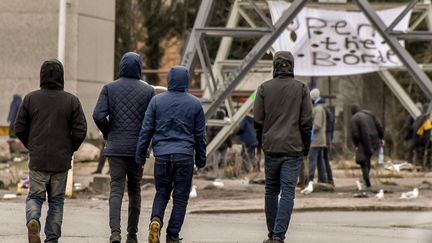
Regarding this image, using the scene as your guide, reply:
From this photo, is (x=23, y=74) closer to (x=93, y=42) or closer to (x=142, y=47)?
(x=93, y=42)

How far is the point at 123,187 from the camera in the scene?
12.8 metres

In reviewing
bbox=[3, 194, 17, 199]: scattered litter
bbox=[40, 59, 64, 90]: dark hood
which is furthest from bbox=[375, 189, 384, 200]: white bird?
bbox=[40, 59, 64, 90]: dark hood

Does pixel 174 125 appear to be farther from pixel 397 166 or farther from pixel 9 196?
pixel 397 166

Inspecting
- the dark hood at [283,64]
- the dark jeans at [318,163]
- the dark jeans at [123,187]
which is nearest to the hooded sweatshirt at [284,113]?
the dark hood at [283,64]

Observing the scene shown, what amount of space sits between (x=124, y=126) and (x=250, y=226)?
12.7 ft

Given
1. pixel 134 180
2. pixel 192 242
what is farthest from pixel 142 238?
pixel 134 180

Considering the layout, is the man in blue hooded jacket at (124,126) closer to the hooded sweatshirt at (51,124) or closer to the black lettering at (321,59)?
the hooded sweatshirt at (51,124)

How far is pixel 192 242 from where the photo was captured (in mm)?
13938

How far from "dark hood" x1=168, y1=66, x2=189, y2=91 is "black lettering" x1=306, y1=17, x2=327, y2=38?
469 inches

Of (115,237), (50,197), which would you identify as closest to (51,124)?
(50,197)

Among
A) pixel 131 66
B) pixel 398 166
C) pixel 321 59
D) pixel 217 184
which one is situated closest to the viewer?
pixel 131 66

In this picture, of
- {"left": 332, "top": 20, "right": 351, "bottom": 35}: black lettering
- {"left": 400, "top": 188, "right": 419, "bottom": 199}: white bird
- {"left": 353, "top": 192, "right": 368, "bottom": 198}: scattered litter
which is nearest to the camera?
{"left": 400, "top": 188, "right": 419, "bottom": 199}: white bird

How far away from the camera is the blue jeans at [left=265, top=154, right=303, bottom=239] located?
12.8 metres

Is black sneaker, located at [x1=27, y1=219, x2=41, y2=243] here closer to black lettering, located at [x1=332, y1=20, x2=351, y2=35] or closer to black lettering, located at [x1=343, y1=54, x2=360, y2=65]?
black lettering, located at [x1=343, y1=54, x2=360, y2=65]
